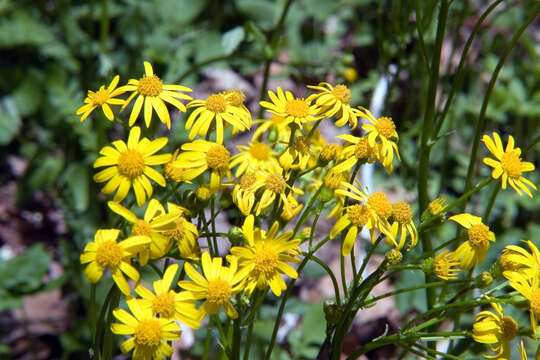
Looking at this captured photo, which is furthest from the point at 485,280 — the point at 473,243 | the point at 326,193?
the point at 326,193

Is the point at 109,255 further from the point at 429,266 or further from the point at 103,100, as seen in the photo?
the point at 429,266

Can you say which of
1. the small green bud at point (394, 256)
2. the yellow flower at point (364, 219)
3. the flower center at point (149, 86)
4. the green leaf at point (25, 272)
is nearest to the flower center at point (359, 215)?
the yellow flower at point (364, 219)

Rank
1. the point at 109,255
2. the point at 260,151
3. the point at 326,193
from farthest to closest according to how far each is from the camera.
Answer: the point at 260,151 < the point at 326,193 < the point at 109,255

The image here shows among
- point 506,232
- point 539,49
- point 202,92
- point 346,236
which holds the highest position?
point 539,49

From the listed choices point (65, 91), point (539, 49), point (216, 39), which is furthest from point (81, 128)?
point (539, 49)

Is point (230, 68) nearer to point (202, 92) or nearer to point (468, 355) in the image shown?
point (202, 92)

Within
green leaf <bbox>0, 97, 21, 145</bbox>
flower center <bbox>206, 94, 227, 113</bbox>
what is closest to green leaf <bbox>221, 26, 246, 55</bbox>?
flower center <bbox>206, 94, 227, 113</bbox>
